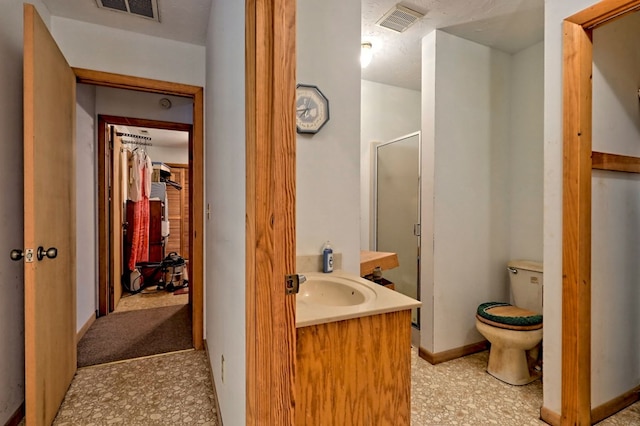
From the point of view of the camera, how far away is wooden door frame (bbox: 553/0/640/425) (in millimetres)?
1571

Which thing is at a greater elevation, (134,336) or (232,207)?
(232,207)

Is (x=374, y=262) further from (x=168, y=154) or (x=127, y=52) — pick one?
(x=168, y=154)

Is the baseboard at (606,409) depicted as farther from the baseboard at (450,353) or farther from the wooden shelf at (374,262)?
the wooden shelf at (374,262)

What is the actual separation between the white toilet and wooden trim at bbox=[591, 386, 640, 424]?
38 cm

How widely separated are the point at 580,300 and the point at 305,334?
4.78 ft

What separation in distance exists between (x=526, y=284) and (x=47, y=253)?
3.05 m

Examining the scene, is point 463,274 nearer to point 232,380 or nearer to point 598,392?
point 598,392

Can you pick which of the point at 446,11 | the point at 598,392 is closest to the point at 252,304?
the point at 598,392

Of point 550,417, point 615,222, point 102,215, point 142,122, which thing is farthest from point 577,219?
point 102,215

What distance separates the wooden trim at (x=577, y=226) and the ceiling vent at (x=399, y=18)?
90cm

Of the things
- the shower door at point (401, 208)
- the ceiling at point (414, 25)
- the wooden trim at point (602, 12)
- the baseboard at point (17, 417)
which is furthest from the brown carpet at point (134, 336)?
the wooden trim at point (602, 12)

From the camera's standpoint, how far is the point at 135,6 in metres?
2.00

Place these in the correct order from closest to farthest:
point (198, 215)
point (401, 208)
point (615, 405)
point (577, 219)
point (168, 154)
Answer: point (577, 219)
point (615, 405)
point (198, 215)
point (401, 208)
point (168, 154)

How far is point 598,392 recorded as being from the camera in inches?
68.2
